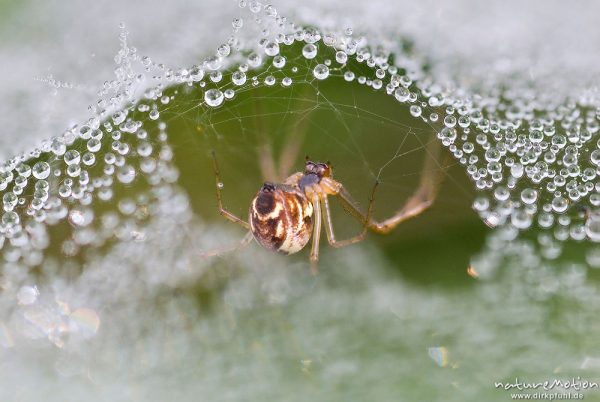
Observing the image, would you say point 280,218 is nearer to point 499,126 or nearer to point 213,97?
point 213,97

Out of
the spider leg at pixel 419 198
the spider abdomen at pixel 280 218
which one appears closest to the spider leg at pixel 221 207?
the spider abdomen at pixel 280 218

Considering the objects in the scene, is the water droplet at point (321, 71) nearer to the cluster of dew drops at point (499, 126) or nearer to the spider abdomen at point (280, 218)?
the cluster of dew drops at point (499, 126)

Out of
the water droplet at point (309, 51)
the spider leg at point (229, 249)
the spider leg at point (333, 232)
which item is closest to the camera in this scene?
the water droplet at point (309, 51)

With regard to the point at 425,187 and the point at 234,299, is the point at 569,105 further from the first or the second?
the point at 234,299

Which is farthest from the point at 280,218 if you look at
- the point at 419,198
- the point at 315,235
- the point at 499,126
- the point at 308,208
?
the point at 499,126

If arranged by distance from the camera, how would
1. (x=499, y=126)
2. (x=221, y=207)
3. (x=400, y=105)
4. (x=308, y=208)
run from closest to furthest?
1. (x=499, y=126)
2. (x=400, y=105)
3. (x=308, y=208)
4. (x=221, y=207)

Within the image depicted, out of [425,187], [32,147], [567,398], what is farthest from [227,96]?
[567,398]
